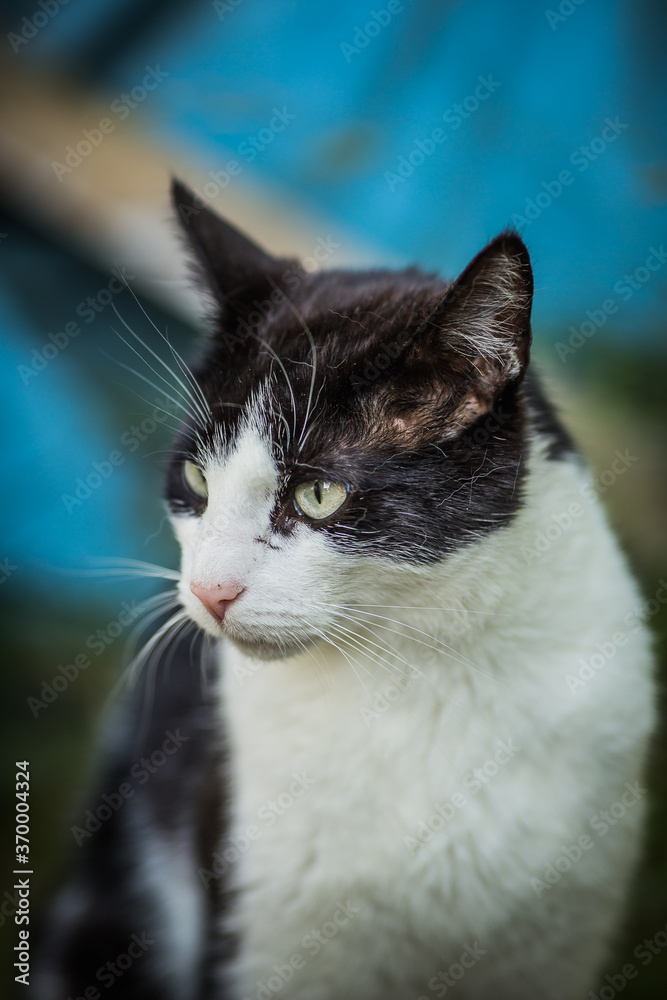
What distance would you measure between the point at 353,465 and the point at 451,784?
16.6 inches

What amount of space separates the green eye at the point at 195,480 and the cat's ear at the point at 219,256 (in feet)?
0.72

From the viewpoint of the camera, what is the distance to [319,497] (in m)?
0.81

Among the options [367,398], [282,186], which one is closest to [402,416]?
[367,398]

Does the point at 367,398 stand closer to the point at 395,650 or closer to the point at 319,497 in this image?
the point at 319,497

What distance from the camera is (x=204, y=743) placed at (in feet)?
3.63

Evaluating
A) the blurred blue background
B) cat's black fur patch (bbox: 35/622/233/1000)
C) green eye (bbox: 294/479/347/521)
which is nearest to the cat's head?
green eye (bbox: 294/479/347/521)

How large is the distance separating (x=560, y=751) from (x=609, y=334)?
38.7 inches

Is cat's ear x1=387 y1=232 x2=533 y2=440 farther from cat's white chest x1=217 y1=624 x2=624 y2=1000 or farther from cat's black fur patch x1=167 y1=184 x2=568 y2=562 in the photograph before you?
cat's white chest x1=217 y1=624 x2=624 y2=1000

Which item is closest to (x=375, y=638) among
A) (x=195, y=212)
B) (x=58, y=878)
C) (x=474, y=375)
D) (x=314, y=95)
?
(x=474, y=375)

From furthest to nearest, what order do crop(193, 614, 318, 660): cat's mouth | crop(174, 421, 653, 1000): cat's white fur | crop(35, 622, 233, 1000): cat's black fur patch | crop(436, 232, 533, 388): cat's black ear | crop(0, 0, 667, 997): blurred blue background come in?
1. crop(0, 0, 667, 997): blurred blue background
2. crop(35, 622, 233, 1000): cat's black fur patch
3. crop(174, 421, 653, 1000): cat's white fur
4. crop(193, 614, 318, 660): cat's mouth
5. crop(436, 232, 533, 388): cat's black ear

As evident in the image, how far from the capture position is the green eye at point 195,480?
0.94 m

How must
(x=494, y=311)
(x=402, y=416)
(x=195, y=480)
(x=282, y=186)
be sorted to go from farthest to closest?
(x=282, y=186) → (x=195, y=480) → (x=402, y=416) → (x=494, y=311)

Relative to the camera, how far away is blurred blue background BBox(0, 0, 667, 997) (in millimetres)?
1327

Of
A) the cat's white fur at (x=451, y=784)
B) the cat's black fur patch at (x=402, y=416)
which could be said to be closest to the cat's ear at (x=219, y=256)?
the cat's black fur patch at (x=402, y=416)
